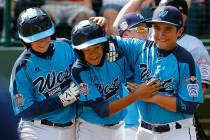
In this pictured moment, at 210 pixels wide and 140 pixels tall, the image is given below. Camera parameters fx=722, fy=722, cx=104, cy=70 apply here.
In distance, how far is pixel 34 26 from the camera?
479 centimetres

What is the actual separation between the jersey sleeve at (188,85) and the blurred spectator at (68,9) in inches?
115

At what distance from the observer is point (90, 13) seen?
7.37 metres

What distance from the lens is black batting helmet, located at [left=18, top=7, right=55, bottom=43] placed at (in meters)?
4.76

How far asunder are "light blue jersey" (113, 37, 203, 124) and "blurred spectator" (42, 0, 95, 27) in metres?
2.73

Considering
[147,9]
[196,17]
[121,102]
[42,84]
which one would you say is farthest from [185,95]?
[196,17]

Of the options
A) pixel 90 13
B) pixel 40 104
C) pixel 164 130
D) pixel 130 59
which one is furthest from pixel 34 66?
pixel 90 13

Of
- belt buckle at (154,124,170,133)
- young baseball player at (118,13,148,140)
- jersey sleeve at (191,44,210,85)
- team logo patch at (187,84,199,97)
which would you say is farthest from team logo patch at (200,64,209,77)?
belt buckle at (154,124,170,133)

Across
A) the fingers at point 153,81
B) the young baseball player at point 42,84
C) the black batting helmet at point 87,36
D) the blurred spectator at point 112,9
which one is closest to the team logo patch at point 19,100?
the young baseball player at point 42,84

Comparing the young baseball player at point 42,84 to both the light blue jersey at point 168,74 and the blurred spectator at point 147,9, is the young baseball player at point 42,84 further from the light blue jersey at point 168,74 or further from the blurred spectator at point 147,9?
the blurred spectator at point 147,9

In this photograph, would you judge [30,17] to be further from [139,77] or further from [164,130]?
[164,130]

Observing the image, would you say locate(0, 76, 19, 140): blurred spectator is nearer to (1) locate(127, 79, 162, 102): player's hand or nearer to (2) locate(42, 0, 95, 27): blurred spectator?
(1) locate(127, 79, 162, 102): player's hand

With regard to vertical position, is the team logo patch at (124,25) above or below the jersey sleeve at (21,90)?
above

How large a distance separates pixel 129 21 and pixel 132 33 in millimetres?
91

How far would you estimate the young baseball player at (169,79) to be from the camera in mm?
4602
